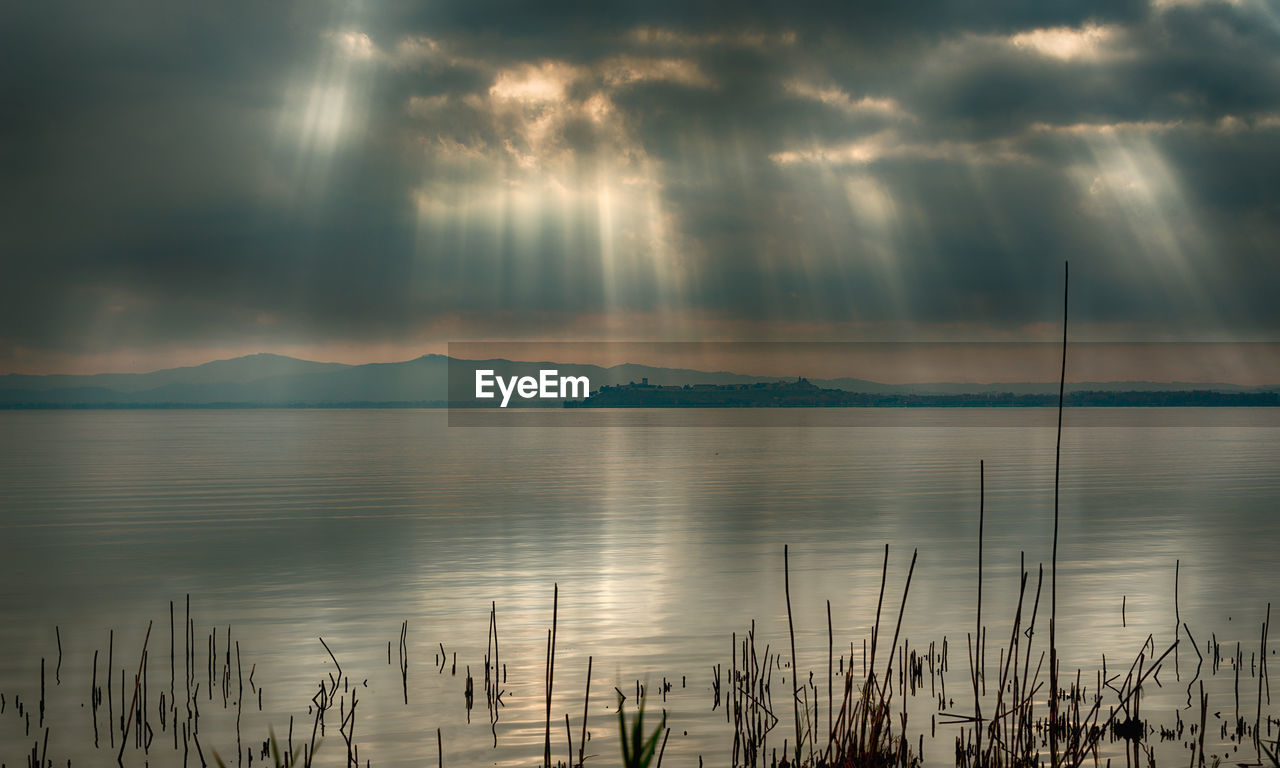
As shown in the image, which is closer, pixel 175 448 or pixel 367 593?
pixel 367 593

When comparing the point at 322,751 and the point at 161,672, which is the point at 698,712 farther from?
the point at 161,672

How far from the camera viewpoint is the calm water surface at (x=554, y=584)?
1370cm

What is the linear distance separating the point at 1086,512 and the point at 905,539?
13.0 m

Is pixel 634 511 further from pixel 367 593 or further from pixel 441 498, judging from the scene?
pixel 367 593

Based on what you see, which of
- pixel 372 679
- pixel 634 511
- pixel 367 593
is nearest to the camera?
pixel 372 679

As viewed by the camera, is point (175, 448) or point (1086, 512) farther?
point (175, 448)

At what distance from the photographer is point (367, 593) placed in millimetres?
24594

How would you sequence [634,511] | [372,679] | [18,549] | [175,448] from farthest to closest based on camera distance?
1. [175,448]
2. [634,511]
3. [18,549]
4. [372,679]

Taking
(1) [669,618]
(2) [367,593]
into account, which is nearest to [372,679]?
(1) [669,618]

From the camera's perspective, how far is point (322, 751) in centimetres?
1218

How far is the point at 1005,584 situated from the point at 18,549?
29102 mm

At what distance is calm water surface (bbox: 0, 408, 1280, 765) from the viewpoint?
1370 centimetres

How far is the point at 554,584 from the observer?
18.8 meters

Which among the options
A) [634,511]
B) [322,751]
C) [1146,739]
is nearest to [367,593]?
[322,751]
